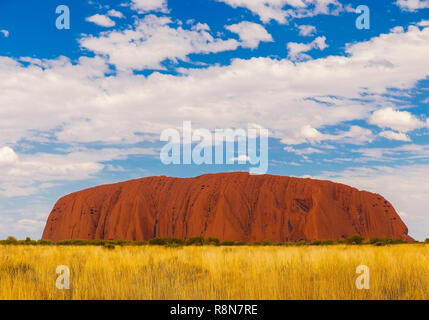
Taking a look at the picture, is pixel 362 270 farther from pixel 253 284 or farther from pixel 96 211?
pixel 96 211

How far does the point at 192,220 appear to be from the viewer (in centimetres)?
8338

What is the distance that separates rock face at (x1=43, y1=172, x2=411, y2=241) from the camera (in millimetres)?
78375

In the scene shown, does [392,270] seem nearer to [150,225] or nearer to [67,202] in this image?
[150,225]

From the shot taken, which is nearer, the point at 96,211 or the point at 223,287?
the point at 223,287

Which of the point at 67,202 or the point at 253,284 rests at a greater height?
the point at 67,202

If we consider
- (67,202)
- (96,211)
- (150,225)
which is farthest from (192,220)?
(67,202)

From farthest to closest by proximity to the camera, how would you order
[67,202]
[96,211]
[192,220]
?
1. [67,202]
2. [96,211]
3. [192,220]

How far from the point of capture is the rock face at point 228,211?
78.4 metres

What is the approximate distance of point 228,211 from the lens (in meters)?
79.9
